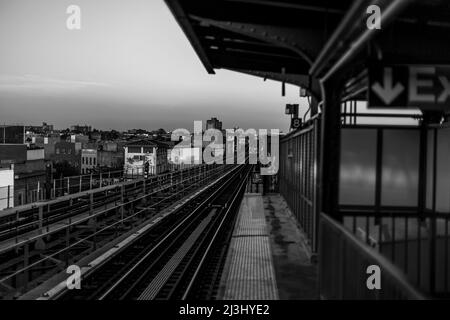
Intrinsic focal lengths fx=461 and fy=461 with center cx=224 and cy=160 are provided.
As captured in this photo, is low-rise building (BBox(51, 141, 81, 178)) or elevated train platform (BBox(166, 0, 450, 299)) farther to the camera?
low-rise building (BBox(51, 141, 81, 178))

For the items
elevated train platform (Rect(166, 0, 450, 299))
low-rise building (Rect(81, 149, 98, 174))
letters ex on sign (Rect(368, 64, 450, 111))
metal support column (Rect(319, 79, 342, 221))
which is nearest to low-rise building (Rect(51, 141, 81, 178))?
low-rise building (Rect(81, 149, 98, 174))

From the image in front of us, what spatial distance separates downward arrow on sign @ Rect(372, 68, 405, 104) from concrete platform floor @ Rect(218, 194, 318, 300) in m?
3.41

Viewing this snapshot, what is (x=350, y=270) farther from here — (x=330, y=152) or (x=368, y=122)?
(x=368, y=122)

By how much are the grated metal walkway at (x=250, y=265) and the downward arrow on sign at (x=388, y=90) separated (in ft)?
11.7

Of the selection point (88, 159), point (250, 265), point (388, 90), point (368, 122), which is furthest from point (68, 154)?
point (388, 90)

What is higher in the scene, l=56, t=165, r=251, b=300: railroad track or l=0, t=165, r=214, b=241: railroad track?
l=0, t=165, r=214, b=241: railroad track

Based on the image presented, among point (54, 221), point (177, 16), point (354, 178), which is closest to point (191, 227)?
point (54, 221)

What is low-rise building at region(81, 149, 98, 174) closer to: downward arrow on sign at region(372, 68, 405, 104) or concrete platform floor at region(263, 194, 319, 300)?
concrete platform floor at region(263, 194, 319, 300)

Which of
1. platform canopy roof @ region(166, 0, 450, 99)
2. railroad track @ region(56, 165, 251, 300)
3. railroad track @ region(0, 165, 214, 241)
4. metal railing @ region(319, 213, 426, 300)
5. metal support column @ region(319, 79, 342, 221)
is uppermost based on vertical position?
platform canopy roof @ region(166, 0, 450, 99)

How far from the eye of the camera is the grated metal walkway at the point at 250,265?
661cm

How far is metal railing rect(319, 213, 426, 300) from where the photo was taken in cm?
286

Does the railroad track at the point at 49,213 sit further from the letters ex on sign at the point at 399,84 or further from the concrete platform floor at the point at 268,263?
the letters ex on sign at the point at 399,84


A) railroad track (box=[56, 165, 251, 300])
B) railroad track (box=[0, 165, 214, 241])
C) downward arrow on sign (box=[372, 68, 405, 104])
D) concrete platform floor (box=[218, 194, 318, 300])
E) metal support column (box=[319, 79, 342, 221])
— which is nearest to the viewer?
downward arrow on sign (box=[372, 68, 405, 104])
